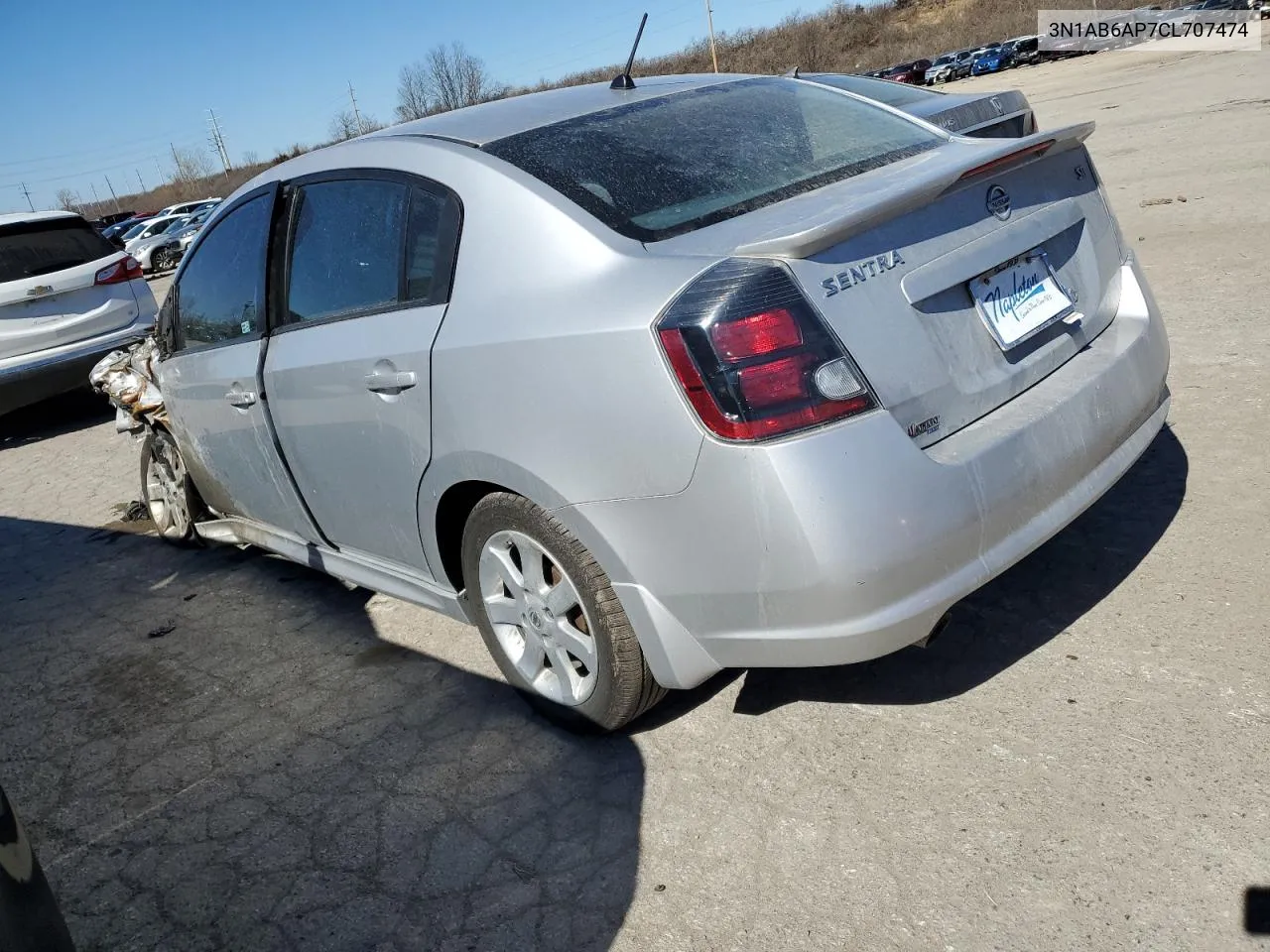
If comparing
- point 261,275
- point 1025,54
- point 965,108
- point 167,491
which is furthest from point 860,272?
point 1025,54

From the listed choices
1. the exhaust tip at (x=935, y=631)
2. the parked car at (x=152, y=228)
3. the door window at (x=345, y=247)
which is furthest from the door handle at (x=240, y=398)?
the parked car at (x=152, y=228)

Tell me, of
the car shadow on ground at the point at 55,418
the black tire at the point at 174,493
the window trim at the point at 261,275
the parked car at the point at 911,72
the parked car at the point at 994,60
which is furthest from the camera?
the parked car at the point at 911,72

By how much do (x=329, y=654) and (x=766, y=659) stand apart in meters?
2.07

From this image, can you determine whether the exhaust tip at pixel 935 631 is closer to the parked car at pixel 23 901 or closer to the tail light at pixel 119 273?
the parked car at pixel 23 901

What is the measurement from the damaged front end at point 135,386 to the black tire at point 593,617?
2.97 m

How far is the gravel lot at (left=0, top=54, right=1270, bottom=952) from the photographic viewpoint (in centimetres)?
220

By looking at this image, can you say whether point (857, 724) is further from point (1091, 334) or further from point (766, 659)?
point (1091, 334)

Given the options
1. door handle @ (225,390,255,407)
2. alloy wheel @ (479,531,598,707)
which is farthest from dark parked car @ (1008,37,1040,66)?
alloy wheel @ (479,531,598,707)

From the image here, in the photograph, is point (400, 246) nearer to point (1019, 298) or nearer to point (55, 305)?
point (1019, 298)

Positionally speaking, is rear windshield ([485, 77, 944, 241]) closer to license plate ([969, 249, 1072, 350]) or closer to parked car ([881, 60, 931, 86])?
license plate ([969, 249, 1072, 350])

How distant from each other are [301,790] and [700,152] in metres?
2.15

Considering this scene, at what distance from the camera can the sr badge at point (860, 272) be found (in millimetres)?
2301

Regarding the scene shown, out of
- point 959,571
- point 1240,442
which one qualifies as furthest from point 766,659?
point 1240,442

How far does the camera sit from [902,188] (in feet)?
8.16
